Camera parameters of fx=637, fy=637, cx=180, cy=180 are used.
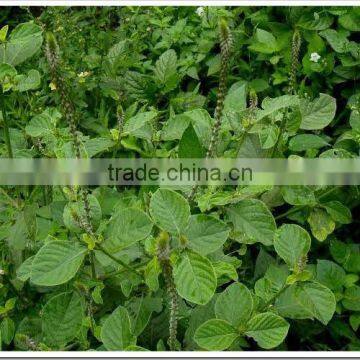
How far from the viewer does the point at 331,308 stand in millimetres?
1049

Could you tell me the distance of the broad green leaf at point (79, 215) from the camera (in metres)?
1.05

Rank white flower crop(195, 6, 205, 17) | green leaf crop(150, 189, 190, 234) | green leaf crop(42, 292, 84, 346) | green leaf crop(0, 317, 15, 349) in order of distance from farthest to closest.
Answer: white flower crop(195, 6, 205, 17) → green leaf crop(0, 317, 15, 349) → green leaf crop(42, 292, 84, 346) → green leaf crop(150, 189, 190, 234)

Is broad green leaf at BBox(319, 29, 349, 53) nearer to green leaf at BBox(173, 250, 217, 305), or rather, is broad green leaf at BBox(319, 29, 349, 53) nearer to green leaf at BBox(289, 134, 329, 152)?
green leaf at BBox(289, 134, 329, 152)

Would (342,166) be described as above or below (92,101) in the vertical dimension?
below

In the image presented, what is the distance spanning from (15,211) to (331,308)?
0.65 metres

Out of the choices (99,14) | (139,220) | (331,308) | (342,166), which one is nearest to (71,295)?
(139,220)

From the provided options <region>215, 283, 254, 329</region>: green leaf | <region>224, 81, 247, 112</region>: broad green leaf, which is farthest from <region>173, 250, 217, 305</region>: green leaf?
<region>224, 81, 247, 112</region>: broad green leaf

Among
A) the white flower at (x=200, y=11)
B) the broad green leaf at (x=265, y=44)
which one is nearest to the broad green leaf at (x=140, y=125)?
the broad green leaf at (x=265, y=44)

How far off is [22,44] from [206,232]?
1.76ft

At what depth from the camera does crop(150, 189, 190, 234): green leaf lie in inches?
38.2

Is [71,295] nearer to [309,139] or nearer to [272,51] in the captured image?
[309,139]

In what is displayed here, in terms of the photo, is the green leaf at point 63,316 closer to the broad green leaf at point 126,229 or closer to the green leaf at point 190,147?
the broad green leaf at point 126,229

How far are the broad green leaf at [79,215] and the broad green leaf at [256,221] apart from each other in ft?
0.81

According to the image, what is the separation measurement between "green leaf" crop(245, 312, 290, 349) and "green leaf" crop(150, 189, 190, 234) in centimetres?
21
